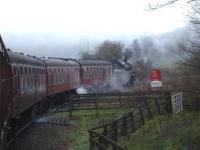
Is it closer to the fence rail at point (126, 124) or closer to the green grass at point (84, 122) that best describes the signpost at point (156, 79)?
the fence rail at point (126, 124)

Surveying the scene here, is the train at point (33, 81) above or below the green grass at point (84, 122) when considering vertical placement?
above

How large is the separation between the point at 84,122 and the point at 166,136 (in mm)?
6443

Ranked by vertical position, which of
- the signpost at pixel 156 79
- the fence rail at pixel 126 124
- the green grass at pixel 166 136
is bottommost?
the green grass at pixel 166 136

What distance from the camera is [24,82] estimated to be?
698 inches

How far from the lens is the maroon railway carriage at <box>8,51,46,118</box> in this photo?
49.7ft

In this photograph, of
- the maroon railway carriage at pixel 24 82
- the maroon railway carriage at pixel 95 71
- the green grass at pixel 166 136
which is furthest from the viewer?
the maroon railway carriage at pixel 95 71

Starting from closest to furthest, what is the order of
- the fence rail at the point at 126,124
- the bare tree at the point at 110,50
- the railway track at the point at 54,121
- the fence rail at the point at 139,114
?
the fence rail at the point at 126,124, the fence rail at the point at 139,114, the railway track at the point at 54,121, the bare tree at the point at 110,50

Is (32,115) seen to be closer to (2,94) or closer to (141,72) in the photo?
(2,94)

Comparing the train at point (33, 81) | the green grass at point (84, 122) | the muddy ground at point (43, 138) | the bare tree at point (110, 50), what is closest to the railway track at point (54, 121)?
the green grass at point (84, 122)

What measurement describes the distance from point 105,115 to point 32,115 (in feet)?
12.1

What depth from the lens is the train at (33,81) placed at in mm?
12211

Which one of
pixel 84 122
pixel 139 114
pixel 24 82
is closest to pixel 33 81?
pixel 84 122

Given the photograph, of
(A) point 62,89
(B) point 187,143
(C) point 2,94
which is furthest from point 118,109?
(C) point 2,94

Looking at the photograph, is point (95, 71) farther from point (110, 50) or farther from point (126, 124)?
point (110, 50)
